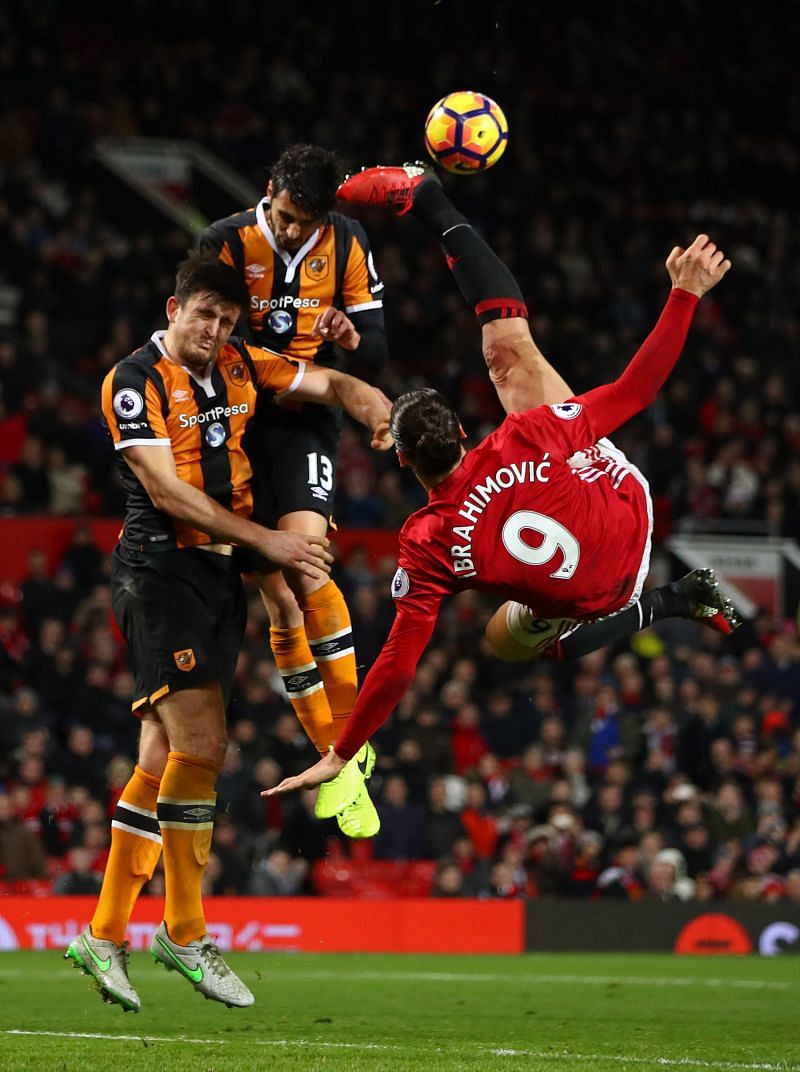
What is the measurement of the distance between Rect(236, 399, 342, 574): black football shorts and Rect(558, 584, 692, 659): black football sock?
1.30m

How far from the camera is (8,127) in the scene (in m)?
21.7

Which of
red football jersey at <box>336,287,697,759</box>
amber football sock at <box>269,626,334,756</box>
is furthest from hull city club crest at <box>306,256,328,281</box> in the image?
amber football sock at <box>269,626,334,756</box>

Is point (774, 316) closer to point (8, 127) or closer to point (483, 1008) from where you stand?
point (8, 127)

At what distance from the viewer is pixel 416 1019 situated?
28.9 feet

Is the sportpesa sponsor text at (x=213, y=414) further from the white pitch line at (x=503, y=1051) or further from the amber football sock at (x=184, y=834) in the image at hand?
the white pitch line at (x=503, y=1051)

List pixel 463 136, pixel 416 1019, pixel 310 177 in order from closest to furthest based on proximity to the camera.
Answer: pixel 310 177 < pixel 463 136 < pixel 416 1019

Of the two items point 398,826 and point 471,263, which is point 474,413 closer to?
point 398,826

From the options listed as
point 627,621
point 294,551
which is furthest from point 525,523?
point 627,621

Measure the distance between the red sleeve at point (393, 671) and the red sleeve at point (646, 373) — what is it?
3.44 ft

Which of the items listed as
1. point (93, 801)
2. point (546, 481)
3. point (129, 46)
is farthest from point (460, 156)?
point (129, 46)

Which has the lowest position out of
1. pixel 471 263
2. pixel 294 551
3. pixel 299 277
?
pixel 294 551

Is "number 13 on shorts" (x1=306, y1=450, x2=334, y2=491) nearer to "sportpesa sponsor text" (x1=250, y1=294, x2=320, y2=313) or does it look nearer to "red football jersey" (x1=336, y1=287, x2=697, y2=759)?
"sportpesa sponsor text" (x1=250, y1=294, x2=320, y2=313)

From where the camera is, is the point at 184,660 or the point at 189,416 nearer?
the point at 184,660

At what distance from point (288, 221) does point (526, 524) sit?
1867mm
